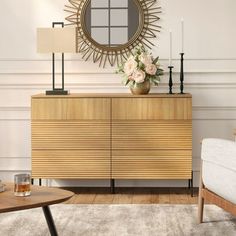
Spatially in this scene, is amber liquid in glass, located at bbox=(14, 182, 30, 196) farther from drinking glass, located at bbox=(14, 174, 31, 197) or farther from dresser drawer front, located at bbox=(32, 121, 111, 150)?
dresser drawer front, located at bbox=(32, 121, 111, 150)

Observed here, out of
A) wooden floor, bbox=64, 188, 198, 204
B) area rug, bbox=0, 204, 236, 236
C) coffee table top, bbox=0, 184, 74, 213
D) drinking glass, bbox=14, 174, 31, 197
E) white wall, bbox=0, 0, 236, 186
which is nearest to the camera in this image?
coffee table top, bbox=0, 184, 74, 213

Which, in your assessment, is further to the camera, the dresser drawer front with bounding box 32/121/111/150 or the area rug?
the dresser drawer front with bounding box 32/121/111/150

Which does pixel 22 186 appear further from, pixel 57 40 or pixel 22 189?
pixel 57 40

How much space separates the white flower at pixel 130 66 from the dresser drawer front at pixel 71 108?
1.17ft

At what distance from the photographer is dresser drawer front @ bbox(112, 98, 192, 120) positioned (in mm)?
5207

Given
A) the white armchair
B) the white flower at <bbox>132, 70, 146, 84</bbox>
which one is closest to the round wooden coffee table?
the white armchair

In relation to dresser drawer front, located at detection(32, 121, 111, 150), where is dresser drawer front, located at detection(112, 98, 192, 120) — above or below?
above

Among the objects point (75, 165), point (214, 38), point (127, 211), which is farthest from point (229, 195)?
point (214, 38)

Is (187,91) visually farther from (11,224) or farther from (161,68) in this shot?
(11,224)

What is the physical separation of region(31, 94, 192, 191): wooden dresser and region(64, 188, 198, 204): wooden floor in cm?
18

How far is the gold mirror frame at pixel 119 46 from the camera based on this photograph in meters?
5.61

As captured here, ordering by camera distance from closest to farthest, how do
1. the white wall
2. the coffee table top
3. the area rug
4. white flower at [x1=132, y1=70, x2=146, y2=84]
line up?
the coffee table top
the area rug
white flower at [x1=132, y1=70, x2=146, y2=84]
the white wall

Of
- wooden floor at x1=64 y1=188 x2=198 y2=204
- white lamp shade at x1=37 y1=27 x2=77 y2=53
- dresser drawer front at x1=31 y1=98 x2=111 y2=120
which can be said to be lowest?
wooden floor at x1=64 y1=188 x2=198 y2=204

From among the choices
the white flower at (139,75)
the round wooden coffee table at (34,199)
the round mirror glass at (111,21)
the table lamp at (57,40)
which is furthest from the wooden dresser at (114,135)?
the round wooden coffee table at (34,199)
